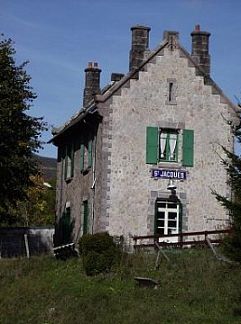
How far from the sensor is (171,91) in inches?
1321

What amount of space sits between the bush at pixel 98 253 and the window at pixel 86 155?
7.67 metres

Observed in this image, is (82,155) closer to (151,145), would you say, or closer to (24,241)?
(151,145)

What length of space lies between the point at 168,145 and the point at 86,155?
175 inches

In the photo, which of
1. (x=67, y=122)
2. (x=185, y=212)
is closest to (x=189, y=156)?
(x=185, y=212)

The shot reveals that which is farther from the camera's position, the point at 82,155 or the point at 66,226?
the point at 66,226

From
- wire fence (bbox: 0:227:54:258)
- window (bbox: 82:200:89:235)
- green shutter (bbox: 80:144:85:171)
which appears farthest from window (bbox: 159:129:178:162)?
wire fence (bbox: 0:227:54:258)

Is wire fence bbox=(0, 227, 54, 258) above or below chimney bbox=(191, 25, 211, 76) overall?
below

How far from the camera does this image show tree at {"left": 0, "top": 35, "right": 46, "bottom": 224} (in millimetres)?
32625

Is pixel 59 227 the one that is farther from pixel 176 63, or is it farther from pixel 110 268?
pixel 110 268

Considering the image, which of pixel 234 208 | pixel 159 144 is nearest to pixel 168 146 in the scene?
pixel 159 144

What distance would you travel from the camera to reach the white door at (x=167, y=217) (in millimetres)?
32781

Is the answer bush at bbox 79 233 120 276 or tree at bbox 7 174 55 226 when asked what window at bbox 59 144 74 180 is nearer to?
bush at bbox 79 233 120 276

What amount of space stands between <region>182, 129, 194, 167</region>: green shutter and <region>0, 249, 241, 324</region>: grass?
20.8 feet

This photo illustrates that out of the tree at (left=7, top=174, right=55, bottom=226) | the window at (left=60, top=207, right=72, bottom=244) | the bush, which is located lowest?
the bush
